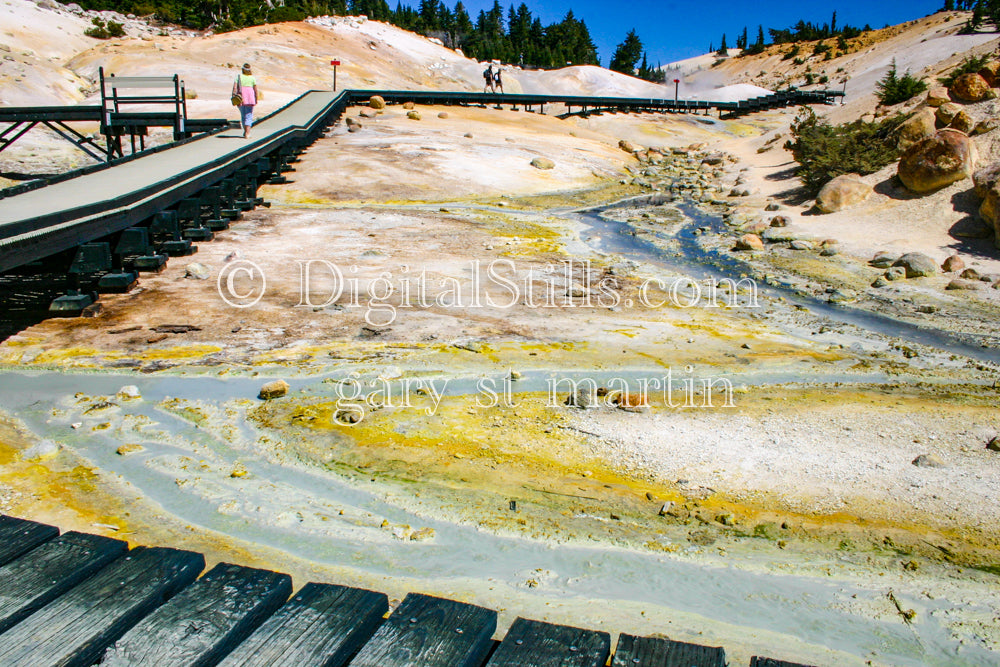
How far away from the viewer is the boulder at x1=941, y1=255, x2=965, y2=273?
1143 centimetres

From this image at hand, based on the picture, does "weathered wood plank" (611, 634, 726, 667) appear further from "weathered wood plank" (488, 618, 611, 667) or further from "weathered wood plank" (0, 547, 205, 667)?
"weathered wood plank" (0, 547, 205, 667)

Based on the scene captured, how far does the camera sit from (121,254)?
8664 millimetres

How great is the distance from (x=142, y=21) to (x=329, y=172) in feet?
134

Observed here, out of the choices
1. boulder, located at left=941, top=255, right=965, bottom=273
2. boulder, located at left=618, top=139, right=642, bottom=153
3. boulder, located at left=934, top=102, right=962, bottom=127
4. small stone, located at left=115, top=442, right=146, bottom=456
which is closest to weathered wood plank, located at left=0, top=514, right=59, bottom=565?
small stone, located at left=115, top=442, right=146, bottom=456

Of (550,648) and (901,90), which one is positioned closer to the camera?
(550,648)

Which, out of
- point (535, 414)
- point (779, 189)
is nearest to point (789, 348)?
point (535, 414)

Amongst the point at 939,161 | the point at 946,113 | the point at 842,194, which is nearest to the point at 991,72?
the point at 946,113

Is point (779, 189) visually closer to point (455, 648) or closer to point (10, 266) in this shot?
point (10, 266)

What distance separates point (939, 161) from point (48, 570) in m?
16.2

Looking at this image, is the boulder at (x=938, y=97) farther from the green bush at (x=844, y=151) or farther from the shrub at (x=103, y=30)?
the shrub at (x=103, y=30)

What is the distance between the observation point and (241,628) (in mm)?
1760

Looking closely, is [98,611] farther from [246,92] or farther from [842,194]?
[842,194]

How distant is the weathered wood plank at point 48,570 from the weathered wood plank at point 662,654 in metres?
1.34

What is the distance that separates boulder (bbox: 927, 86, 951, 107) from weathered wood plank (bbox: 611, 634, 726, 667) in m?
19.8
